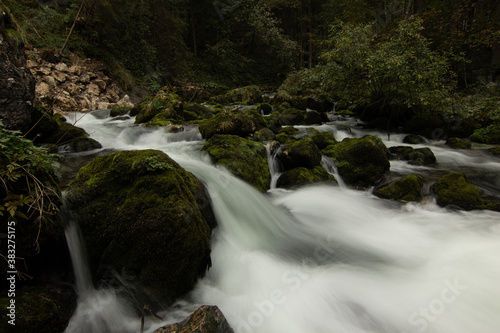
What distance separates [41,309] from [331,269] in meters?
3.38

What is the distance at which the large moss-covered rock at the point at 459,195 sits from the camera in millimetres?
5230

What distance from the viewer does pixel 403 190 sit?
5832 mm

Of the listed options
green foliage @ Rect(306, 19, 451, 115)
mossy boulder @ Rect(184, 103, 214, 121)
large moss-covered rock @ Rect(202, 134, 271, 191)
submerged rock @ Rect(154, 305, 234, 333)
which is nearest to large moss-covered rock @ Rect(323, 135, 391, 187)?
large moss-covered rock @ Rect(202, 134, 271, 191)

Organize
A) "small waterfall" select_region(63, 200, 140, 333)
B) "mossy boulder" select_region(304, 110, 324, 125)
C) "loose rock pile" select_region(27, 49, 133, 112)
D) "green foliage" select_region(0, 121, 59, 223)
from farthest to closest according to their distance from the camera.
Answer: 1. "loose rock pile" select_region(27, 49, 133, 112)
2. "mossy boulder" select_region(304, 110, 324, 125)
3. "small waterfall" select_region(63, 200, 140, 333)
4. "green foliage" select_region(0, 121, 59, 223)

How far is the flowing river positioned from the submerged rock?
52cm

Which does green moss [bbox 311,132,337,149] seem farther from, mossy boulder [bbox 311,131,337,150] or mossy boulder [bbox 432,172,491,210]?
mossy boulder [bbox 432,172,491,210]

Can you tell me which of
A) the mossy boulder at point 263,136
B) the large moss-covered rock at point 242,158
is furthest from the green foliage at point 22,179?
the mossy boulder at point 263,136

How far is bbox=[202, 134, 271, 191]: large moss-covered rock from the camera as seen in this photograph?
5914 mm

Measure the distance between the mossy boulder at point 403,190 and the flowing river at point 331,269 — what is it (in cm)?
22

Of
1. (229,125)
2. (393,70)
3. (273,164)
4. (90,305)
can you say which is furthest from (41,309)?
(393,70)

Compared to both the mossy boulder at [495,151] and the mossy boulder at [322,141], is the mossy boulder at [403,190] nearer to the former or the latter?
the mossy boulder at [322,141]

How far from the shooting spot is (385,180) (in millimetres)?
6449

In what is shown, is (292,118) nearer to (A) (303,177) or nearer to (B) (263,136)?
(B) (263,136)

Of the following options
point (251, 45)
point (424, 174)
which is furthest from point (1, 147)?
point (251, 45)
